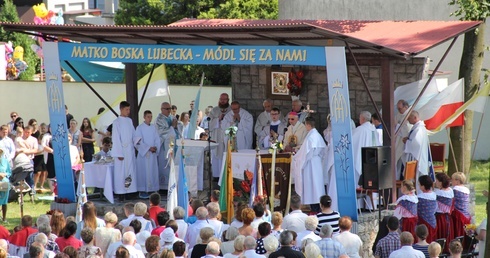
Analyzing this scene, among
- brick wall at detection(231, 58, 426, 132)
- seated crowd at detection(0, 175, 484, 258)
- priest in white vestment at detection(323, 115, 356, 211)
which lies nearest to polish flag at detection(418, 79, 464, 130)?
brick wall at detection(231, 58, 426, 132)

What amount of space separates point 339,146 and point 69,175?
4906 millimetres

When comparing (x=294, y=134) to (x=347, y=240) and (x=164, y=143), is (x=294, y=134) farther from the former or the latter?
(x=347, y=240)

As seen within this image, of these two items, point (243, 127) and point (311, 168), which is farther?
point (243, 127)

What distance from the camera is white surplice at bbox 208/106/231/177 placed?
64.1 ft

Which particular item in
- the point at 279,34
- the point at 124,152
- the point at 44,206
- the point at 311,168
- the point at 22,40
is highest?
the point at 22,40

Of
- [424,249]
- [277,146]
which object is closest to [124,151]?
[277,146]

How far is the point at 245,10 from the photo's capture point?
108ft

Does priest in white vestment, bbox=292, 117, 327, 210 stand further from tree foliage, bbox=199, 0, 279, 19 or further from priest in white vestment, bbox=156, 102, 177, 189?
tree foliage, bbox=199, 0, 279, 19

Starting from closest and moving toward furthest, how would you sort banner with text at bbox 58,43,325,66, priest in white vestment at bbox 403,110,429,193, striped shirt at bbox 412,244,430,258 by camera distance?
striped shirt at bbox 412,244,430,258 → banner with text at bbox 58,43,325,66 → priest in white vestment at bbox 403,110,429,193

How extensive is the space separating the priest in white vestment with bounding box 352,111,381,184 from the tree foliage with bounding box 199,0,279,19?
51.4 ft

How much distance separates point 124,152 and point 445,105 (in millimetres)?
5425

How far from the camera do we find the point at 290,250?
11.8m

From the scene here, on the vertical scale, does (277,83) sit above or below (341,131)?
above

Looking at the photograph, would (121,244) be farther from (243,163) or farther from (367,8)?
(367,8)
